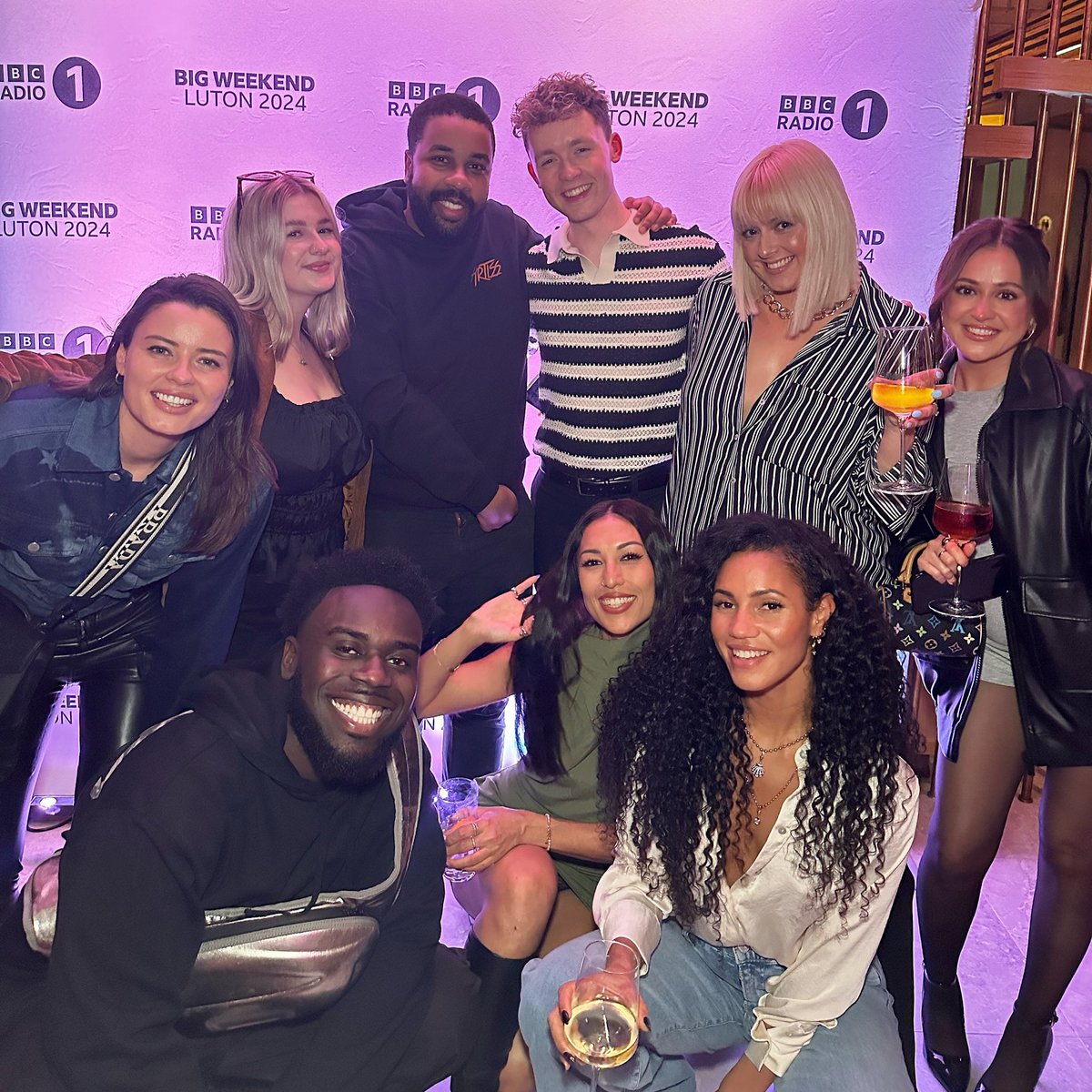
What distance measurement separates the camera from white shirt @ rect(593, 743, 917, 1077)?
76.7 inches

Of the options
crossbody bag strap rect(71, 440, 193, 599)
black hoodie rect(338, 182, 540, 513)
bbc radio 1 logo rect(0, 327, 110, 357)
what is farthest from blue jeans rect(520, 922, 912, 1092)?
bbc radio 1 logo rect(0, 327, 110, 357)

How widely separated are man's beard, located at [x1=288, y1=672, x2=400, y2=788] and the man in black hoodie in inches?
40.4

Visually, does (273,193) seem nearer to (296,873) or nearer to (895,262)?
(296,873)

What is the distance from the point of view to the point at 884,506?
249 cm

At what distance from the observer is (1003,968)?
2998 mm

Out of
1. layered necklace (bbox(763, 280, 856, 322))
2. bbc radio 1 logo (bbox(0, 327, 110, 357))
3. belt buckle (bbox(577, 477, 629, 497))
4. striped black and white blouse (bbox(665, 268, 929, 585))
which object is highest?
layered necklace (bbox(763, 280, 856, 322))

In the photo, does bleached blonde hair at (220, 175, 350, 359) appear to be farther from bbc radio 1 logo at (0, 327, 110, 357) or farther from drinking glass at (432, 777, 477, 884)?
drinking glass at (432, 777, 477, 884)

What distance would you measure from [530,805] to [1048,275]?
5.29 feet

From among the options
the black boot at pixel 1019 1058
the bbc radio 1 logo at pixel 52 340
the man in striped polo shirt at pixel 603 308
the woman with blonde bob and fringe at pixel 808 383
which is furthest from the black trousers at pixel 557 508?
the bbc radio 1 logo at pixel 52 340

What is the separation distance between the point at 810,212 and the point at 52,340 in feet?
7.94

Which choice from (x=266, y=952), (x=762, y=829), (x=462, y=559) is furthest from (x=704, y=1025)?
(x=462, y=559)

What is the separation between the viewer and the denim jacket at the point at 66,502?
2.34 metres

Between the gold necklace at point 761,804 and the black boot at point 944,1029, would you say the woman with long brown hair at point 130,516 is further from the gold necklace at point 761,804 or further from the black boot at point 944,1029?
the black boot at point 944,1029

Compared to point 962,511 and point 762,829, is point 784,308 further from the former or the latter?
point 762,829
